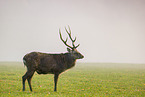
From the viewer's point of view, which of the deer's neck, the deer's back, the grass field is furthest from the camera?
the deer's neck

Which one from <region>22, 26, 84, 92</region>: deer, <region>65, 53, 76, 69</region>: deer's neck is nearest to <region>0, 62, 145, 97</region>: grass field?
<region>22, 26, 84, 92</region>: deer

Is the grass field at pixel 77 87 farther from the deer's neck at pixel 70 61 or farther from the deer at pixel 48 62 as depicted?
the deer's neck at pixel 70 61

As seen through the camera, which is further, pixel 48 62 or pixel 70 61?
pixel 70 61

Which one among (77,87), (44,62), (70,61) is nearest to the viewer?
(44,62)

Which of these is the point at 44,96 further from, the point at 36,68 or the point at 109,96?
the point at 109,96

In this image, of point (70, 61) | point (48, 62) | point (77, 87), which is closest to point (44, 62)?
point (48, 62)

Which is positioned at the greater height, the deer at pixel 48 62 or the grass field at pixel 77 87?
the deer at pixel 48 62

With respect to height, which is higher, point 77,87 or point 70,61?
point 70,61

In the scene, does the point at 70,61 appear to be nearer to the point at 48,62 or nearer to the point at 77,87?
the point at 48,62

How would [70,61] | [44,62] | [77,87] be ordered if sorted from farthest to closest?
[77,87]
[70,61]
[44,62]

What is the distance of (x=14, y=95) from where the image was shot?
12.1 m

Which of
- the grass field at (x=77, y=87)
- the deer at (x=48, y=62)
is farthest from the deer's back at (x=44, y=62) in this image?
the grass field at (x=77, y=87)

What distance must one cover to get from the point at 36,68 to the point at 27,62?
85 centimetres

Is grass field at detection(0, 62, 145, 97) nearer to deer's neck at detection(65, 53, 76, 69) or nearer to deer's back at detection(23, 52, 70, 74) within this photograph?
deer's back at detection(23, 52, 70, 74)
